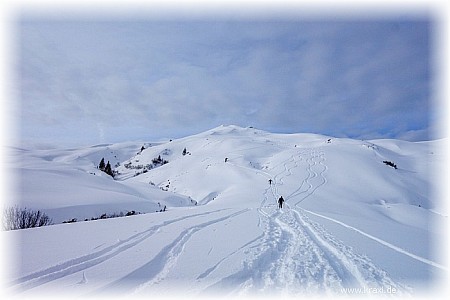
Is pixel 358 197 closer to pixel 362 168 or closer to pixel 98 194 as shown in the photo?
pixel 362 168

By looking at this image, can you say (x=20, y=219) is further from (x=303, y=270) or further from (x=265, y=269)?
(x=303, y=270)

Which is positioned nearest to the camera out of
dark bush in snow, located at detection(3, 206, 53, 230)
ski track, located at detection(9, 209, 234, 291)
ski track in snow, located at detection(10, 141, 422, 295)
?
ski track, located at detection(9, 209, 234, 291)

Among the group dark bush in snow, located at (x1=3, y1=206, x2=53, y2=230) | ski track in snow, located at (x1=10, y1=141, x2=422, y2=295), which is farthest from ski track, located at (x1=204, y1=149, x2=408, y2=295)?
dark bush in snow, located at (x1=3, y1=206, x2=53, y2=230)

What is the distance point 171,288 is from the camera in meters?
3.86

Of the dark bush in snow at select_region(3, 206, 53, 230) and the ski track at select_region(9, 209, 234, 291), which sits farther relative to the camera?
the dark bush in snow at select_region(3, 206, 53, 230)

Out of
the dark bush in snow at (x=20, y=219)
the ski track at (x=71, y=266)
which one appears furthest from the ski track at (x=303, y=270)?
the dark bush in snow at (x=20, y=219)

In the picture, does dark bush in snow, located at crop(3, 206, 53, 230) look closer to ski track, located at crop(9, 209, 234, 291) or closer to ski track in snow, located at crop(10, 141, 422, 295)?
ski track in snow, located at crop(10, 141, 422, 295)

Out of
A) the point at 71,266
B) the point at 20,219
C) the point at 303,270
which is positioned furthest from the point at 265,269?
the point at 20,219

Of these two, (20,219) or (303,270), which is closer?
(303,270)

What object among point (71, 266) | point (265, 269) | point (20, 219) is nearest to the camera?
point (71, 266)

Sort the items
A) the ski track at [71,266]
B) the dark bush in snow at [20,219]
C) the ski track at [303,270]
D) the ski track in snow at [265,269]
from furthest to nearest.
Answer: the dark bush in snow at [20,219], the ski track at [303,270], the ski track in snow at [265,269], the ski track at [71,266]

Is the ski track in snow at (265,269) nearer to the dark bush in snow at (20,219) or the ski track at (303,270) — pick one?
the ski track at (303,270)

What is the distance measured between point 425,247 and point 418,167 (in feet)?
194

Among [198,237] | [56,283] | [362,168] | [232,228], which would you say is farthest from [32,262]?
[362,168]
